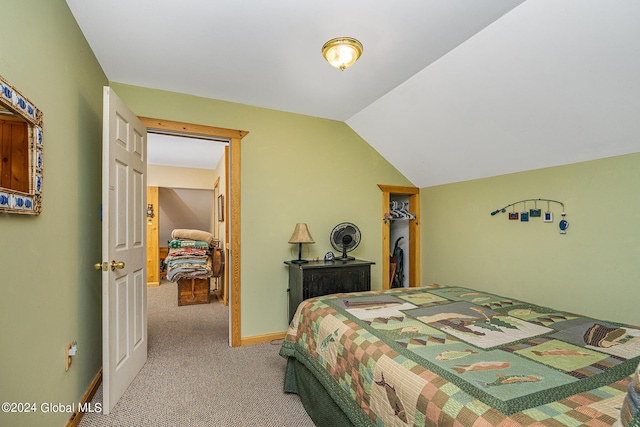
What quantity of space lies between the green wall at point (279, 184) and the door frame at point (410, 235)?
128mm

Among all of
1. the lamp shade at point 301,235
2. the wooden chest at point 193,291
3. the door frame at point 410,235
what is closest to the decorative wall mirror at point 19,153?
Answer: the lamp shade at point 301,235

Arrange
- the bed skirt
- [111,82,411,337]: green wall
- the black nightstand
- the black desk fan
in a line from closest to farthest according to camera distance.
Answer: the bed skirt
the black nightstand
[111,82,411,337]: green wall
the black desk fan

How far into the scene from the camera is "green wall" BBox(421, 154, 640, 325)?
2.20 m

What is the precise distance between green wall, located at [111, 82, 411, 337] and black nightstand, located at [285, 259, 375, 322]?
230 mm

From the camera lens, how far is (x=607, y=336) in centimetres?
146

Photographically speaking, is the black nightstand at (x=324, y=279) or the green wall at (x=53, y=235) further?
the black nightstand at (x=324, y=279)

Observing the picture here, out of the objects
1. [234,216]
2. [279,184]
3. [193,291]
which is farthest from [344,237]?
[193,291]

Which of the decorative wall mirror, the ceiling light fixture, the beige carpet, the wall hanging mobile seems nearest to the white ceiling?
the ceiling light fixture

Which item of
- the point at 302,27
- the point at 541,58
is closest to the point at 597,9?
the point at 541,58

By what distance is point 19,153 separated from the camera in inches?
49.9

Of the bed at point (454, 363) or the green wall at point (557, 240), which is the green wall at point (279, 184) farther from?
the bed at point (454, 363)

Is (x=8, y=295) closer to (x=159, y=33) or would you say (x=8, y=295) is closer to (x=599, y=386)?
(x=159, y=33)

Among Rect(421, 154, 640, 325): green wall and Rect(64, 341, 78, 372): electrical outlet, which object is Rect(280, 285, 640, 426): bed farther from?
Rect(64, 341, 78, 372): electrical outlet

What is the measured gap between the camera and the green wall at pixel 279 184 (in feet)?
9.95
